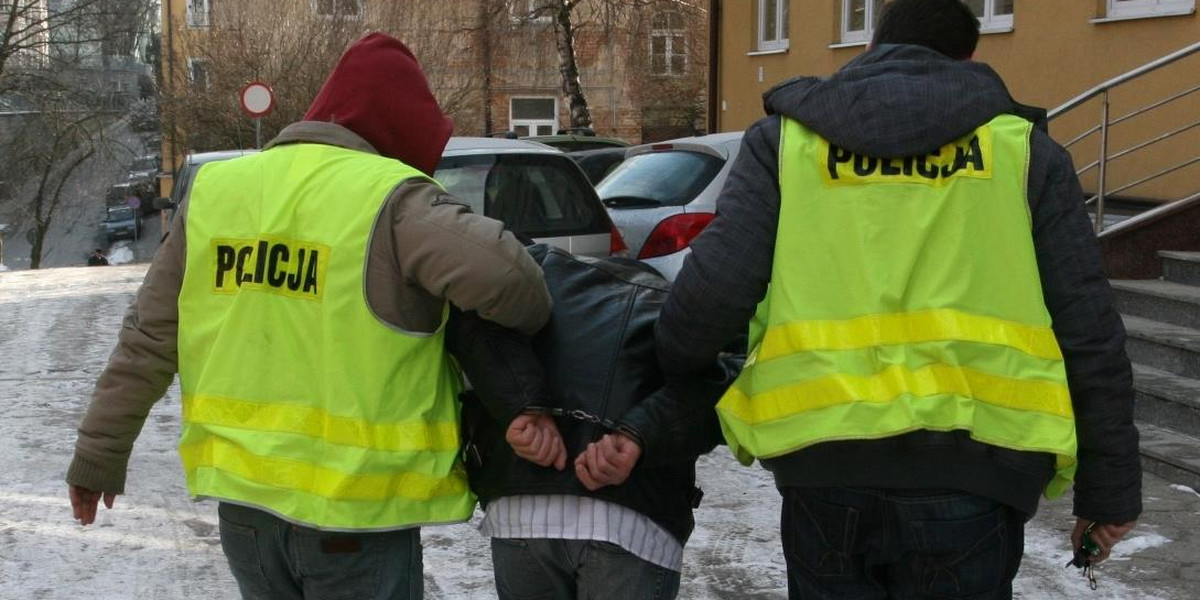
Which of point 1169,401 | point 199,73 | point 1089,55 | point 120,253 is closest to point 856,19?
point 1089,55

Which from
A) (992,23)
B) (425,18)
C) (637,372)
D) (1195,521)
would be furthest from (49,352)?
(425,18)

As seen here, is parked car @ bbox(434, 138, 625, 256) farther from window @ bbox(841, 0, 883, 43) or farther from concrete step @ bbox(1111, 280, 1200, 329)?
window @ bbox(841, 0, 883, 43)

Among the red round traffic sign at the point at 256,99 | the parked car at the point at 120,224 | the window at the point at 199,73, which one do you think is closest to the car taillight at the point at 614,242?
the red round traffic sign at the point at 256,99

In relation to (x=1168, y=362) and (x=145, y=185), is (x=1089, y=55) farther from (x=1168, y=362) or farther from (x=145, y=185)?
(x=145, y=185)

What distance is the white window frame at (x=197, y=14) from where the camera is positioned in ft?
118

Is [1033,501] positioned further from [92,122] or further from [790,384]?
[92,122]

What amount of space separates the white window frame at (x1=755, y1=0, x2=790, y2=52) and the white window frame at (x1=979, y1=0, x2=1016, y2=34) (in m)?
5.72

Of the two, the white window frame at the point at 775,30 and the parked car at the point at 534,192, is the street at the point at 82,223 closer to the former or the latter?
the white window frame at the point at 775,30

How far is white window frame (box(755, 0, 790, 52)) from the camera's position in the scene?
1980cm

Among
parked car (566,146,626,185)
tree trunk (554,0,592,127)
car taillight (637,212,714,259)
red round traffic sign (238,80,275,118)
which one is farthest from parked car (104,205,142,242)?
car taillight (637,212,714,259)

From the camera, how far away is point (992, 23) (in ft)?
45.1

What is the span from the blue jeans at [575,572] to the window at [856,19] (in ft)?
49.1

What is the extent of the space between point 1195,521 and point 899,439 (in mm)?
3833

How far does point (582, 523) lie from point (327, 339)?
571mm
